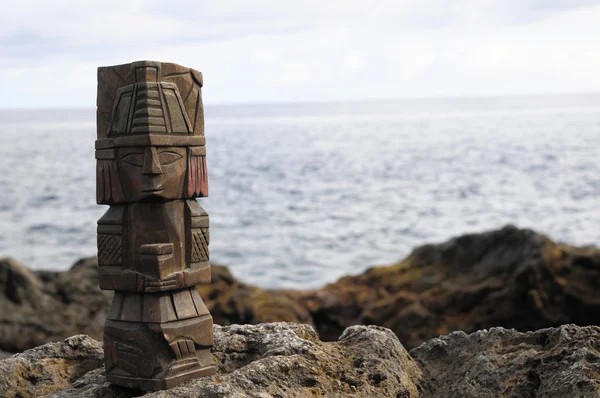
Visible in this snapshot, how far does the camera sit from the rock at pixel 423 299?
10.4 m

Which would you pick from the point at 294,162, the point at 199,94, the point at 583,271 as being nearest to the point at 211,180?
the point at 294,162

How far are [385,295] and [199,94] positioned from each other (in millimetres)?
7826

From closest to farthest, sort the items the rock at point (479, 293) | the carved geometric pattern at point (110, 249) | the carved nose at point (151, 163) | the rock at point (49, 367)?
A: the carved nose at point (151, 163), the carved geometric pattern at point (110, 249), the rock at point (49, 367), the rock at point (479, 293)

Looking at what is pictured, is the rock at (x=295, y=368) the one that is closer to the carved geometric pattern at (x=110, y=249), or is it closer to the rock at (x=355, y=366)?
the rock at (x=355, y=366)

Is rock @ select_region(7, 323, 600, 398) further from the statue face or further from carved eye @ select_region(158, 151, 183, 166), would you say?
carved eye @ select_region(158, 151, 183, 166)

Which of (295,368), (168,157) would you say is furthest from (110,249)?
(295,368)

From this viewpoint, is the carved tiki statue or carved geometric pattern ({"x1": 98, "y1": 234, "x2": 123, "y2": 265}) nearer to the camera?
the carved tiki statue

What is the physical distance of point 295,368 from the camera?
16.6 feet

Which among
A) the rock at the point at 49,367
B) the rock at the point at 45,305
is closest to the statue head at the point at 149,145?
the rock at the point at 49,367

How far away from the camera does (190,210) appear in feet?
17.4

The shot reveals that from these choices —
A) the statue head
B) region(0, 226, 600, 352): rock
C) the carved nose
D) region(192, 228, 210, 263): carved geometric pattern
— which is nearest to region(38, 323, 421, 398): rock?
region(192, 228, 210, 263): carved geometric pattern

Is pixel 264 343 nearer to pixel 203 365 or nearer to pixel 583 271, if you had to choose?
pixel 203 365

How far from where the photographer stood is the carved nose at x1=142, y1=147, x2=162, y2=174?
5.04m

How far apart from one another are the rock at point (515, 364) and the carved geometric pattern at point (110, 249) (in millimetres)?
2432
